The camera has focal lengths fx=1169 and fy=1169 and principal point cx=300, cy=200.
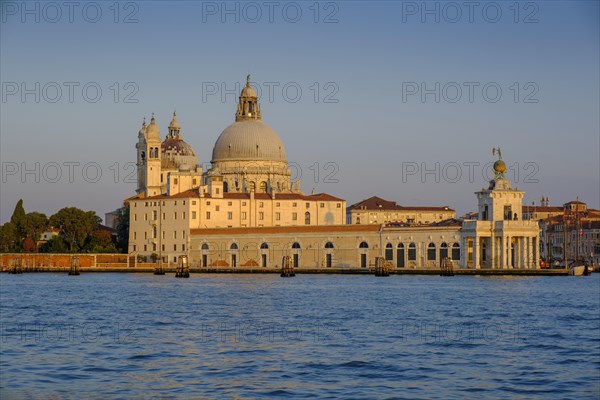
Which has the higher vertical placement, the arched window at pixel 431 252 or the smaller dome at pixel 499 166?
the smaller dome at pixel 499 166

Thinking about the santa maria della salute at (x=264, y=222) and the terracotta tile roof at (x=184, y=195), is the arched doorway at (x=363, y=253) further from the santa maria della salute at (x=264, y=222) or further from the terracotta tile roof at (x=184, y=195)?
the terracotta tile roof at (x=184, y=195)

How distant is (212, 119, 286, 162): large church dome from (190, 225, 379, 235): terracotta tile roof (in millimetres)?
12447

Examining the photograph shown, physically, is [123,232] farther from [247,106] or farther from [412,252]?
[412,252]

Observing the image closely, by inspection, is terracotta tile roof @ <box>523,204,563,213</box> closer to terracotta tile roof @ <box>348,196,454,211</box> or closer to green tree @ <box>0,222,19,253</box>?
terracotta tile roof @ <box>348,196,454,211</box>

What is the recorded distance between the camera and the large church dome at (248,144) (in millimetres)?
94875

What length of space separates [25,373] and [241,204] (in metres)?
68.0

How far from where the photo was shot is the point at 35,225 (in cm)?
9256

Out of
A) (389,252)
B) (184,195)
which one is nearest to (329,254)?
(389,252)

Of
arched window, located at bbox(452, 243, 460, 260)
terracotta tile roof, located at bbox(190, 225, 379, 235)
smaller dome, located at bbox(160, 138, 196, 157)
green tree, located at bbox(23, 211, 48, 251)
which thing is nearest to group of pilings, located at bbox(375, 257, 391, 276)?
arched window, located at bbox(452, 243, 460, 260)

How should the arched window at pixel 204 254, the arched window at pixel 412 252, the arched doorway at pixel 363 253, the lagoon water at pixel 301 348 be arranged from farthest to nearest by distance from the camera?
the arched window at pixel 204 254 < the arched doorway at pixel 363 253 < the arched window at pixel 412 252 < the lagoon water at pixel 301 348

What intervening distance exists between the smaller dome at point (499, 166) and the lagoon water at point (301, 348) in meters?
33.0

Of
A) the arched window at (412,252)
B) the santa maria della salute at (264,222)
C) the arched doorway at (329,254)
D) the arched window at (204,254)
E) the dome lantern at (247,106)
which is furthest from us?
the dome lantern at (247,106)

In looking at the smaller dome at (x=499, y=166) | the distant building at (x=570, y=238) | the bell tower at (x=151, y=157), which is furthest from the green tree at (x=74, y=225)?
the distant building at (x=570, y=238)

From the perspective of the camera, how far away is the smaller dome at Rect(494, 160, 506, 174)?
7406cm
